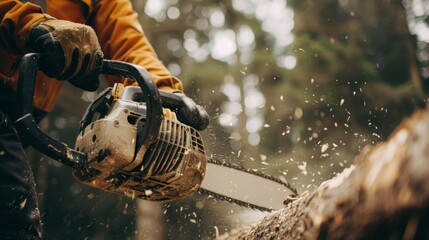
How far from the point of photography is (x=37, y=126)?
5.32 feet

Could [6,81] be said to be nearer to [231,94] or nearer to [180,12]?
[231,94]

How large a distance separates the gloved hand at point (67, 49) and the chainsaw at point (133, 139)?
48 millimetres

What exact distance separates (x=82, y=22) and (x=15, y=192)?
37.3 inches

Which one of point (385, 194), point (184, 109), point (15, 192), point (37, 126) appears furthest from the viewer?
point (184, 109)

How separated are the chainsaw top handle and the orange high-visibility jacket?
227 mm

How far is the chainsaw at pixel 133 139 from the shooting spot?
63.9 inches

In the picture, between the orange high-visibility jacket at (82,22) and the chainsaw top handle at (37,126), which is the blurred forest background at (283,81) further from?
the chainsaw top handle at (37,126)

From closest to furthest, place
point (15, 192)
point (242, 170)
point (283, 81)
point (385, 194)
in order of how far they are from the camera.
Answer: point (385, 194) → point (15, 192) → point (242, 170) → point (283, 81)

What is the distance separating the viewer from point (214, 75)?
7617 millimetres

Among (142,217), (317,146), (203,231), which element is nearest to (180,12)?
(317,146)

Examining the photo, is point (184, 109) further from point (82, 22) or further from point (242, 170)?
point (82, 22)

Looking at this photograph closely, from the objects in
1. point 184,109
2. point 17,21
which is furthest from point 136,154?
point 17,21

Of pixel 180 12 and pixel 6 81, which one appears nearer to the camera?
pixel 6 81

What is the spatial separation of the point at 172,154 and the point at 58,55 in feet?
1.78
